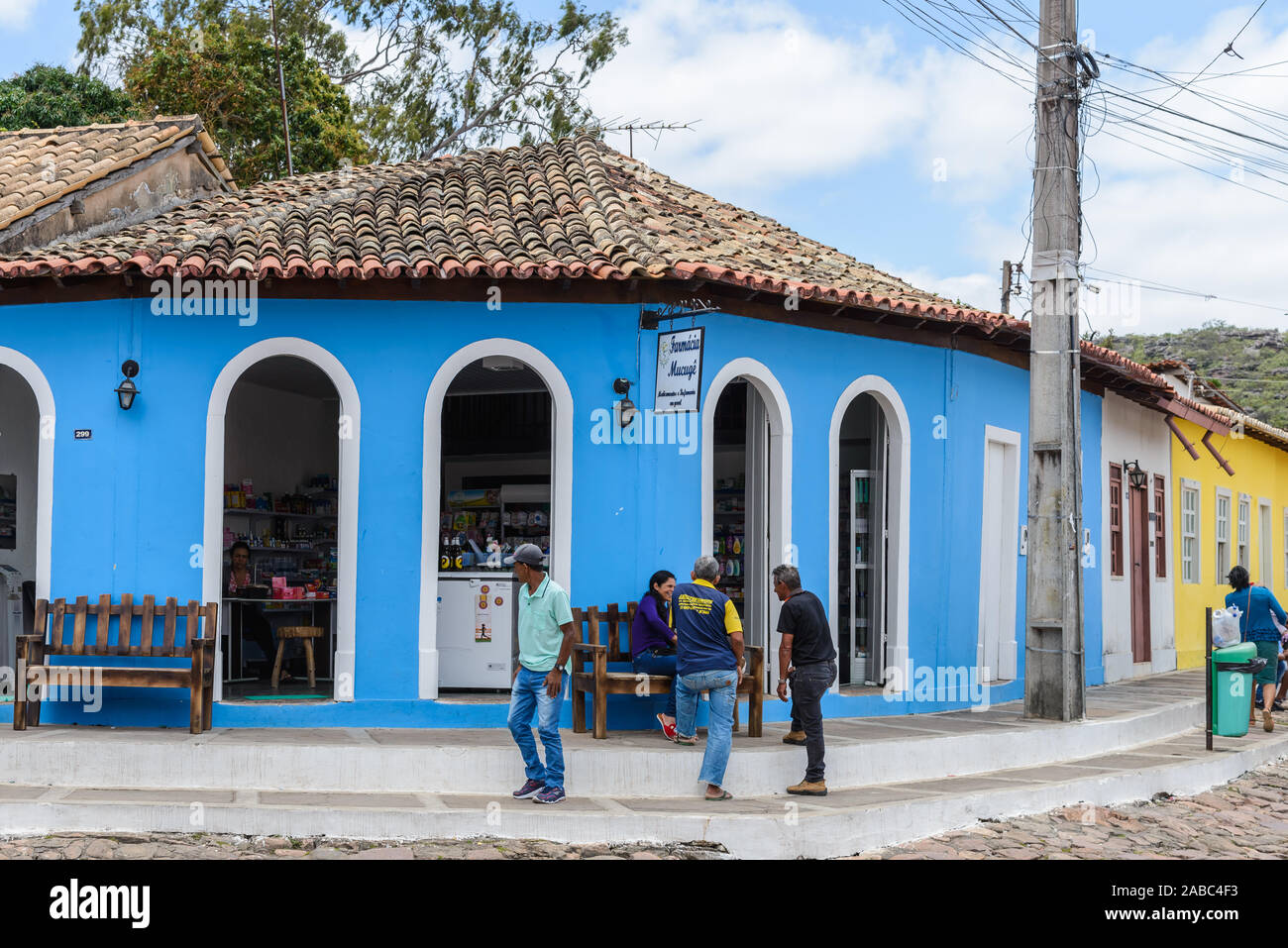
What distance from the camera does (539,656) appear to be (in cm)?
827

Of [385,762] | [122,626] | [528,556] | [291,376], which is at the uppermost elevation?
[291,376]

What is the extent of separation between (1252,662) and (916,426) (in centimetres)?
378

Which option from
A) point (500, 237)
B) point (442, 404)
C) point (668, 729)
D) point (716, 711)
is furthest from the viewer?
point (442, 404)

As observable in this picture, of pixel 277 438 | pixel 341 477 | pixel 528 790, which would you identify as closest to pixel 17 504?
pixel 277 438

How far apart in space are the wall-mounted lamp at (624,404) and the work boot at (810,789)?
3078mm

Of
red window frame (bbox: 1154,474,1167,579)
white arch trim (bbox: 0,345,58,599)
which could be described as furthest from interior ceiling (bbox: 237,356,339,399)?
red window frame (bbox: 1154,474,1167,579)

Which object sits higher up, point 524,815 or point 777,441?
point 777,441

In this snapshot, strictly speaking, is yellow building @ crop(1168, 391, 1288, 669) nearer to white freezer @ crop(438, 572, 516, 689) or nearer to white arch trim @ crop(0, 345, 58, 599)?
white freezer @ crop(438, 572, 516, 689)

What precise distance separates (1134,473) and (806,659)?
32.8 feet

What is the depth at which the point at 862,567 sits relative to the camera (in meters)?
12.4

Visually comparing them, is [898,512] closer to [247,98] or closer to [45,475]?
[45,475]

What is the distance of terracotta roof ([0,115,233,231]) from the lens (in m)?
12.2
